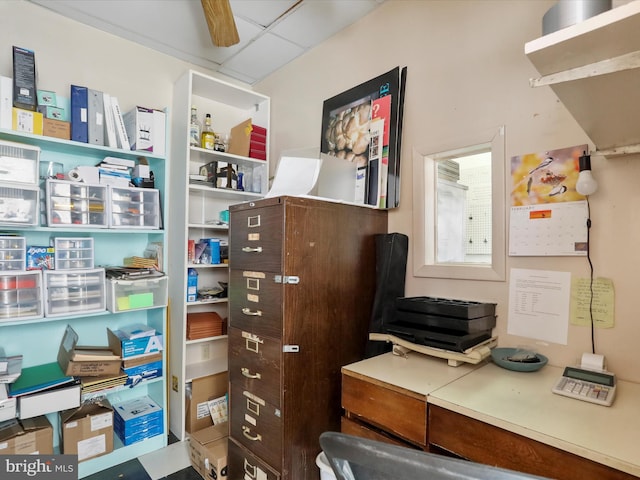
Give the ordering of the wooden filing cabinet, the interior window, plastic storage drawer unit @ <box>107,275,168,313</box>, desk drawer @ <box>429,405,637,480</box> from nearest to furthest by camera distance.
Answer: desk drawer @ <box>429,405,637,480</box> < the wooden filing cabinet < the interior window < plastic storage drawer unit @ <box>107,275,168,313</box>

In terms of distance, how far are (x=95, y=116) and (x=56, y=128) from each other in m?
0.22

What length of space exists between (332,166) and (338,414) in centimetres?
128

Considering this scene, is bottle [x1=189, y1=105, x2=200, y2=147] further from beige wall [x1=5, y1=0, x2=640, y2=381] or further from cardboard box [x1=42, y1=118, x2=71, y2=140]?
cardboard box [x1=42, y1=118, x2=71, y2=140]

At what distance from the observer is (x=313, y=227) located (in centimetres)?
158

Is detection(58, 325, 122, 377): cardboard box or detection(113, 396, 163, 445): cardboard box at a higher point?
detection(58, 325, 122, 377): cardboard box

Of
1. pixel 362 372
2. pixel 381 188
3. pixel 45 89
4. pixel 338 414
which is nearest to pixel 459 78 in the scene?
pixel 381 188

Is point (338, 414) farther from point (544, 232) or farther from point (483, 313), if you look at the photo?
point (544, 232)

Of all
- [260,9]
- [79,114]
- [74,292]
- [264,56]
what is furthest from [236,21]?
[74,292]

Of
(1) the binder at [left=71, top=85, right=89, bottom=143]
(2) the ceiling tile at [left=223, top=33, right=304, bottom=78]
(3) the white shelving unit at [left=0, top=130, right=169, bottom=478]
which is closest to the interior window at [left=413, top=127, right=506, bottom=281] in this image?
(2) the ceiling tile at [left=223, top=33, right=304, bottom=78]

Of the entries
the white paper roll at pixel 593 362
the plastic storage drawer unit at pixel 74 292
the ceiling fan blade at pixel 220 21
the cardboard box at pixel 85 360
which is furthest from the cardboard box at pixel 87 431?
the white paper roll at pixel 593 362

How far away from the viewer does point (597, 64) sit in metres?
0.77

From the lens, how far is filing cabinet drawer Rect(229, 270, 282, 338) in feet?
5.01

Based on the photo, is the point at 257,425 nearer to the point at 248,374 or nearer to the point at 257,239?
the point at 248,374

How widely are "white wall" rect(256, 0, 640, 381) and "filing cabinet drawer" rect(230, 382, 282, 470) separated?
0.93 meters
